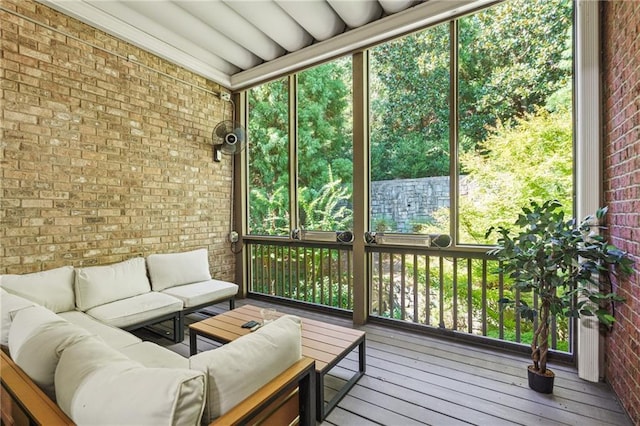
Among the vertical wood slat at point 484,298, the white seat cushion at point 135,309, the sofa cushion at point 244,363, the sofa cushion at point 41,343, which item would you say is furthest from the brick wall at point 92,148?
the vertical wood slat at point 484,298

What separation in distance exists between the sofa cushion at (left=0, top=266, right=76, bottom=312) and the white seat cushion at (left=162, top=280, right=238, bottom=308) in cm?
84

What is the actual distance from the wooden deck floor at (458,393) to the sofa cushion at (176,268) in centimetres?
82

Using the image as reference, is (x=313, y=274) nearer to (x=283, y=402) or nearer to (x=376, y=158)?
(x=376, y=158)

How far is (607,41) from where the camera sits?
6.95 feet

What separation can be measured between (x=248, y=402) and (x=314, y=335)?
1225mm

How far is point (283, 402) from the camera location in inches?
51.6

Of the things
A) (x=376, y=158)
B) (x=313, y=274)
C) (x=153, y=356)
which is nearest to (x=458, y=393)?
(x=153, y=356)

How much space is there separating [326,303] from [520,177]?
2641 millimetres

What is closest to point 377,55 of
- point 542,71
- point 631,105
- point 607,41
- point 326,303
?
point 542,71

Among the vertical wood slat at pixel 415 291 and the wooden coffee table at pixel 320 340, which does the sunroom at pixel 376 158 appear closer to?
the vertical wood slat at pixel 415 291

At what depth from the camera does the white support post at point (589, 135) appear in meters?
2.17

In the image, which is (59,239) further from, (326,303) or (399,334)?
(399,334)

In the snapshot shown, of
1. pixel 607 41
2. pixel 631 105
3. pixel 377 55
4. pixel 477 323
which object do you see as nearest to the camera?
pixel 631 105

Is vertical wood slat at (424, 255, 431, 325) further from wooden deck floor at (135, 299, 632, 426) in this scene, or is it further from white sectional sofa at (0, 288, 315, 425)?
white sectional sofa at (0, 288, 315, 425)
